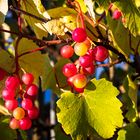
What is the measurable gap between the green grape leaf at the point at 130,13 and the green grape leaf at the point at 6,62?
0.48 m

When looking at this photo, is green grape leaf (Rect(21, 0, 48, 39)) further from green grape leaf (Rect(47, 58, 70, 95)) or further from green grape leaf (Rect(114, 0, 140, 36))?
green grape leaf (Rect(114, 0, 140, 36))

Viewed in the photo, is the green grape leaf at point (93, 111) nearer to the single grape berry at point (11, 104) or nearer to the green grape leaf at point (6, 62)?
the single grape berry at point (11, 104)

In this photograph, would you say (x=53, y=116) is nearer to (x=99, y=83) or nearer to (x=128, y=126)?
(x=128, y=126)

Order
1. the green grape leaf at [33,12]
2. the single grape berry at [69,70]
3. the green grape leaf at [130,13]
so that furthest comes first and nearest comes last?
the green grape leaf at [33,12] → the single grape berry at [69,70] → the green grape leaf at [130,13]

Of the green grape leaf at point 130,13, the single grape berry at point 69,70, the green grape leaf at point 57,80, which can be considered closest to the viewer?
the green grape leaf at point 130,13

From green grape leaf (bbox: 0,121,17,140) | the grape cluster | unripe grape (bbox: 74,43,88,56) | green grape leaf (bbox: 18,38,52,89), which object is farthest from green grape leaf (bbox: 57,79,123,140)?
green grape leaf (bbox: 0,121,17,140)

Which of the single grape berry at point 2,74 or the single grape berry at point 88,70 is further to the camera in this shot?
the single grape berry at point 2,74

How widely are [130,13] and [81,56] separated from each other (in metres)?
0.19

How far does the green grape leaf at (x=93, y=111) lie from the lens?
1.41 metres

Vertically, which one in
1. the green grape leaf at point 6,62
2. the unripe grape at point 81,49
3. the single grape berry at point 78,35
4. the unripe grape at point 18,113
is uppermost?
the single grape berry at point 78,35

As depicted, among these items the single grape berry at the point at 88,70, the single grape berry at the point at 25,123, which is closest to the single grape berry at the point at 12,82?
the single grape berry at the point at 25,123

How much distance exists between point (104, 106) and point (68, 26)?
0.28 m

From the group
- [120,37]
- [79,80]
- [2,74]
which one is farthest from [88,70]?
[2,74]

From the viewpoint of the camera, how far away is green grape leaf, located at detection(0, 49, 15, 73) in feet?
5.14
